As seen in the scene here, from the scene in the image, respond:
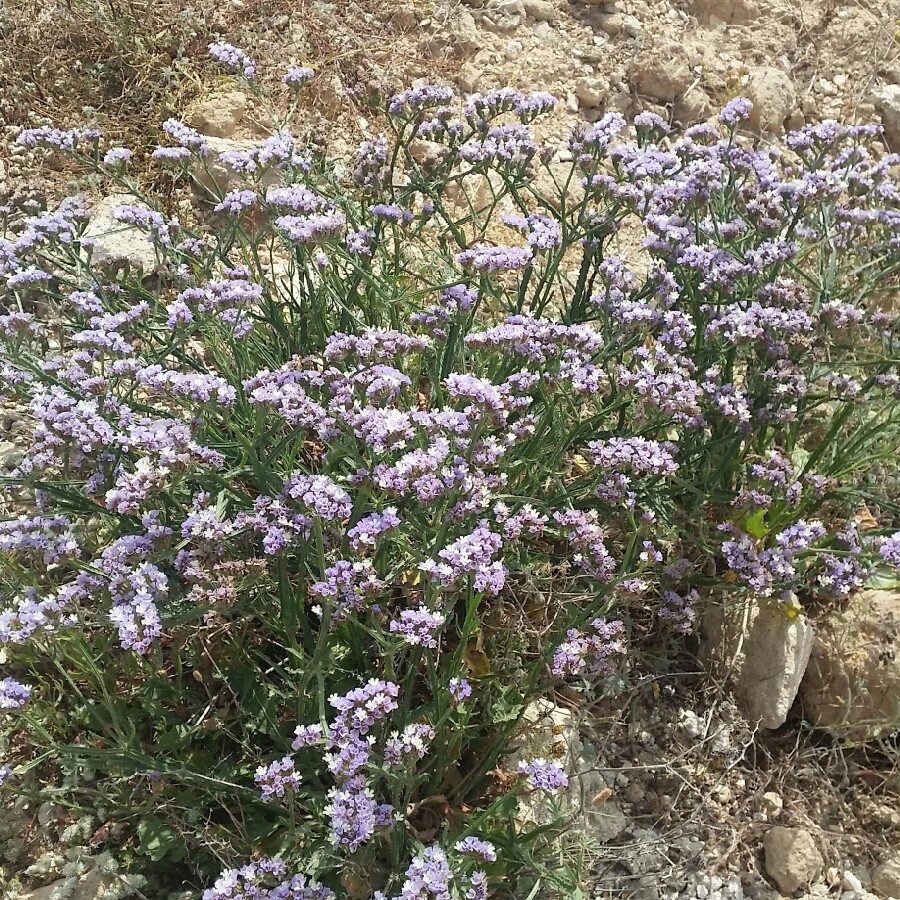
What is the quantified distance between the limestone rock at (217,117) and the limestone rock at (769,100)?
3.64 meters

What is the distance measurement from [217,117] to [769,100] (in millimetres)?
3905

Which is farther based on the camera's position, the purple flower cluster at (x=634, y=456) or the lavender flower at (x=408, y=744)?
the purple flower cluster at (x=634, y=456)

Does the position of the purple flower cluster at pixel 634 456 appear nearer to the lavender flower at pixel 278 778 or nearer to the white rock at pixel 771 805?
the lavender flower at pixel 278 778

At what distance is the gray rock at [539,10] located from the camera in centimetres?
619

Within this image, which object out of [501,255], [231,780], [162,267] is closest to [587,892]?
[231,780]

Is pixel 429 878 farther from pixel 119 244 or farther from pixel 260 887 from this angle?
pixel 119 244

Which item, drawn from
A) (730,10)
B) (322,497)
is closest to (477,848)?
(322,497)

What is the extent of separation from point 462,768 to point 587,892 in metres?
0.56

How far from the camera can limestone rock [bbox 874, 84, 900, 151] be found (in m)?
6.12

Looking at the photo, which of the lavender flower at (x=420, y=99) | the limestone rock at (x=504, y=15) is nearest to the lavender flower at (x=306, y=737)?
the lavender flower at (x=420, y=99)

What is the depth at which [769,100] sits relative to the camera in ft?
19.2

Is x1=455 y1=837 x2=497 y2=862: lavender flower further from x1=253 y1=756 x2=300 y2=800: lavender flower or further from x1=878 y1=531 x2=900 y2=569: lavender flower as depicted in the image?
x1=878 y1=531 x2=900 y2=569: lavender flower

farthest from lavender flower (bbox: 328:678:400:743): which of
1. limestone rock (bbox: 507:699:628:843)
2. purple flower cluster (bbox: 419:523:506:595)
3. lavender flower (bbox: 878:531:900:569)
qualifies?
lavender flower (bbox: 878:531:900:569)

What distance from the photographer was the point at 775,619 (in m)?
3.36
